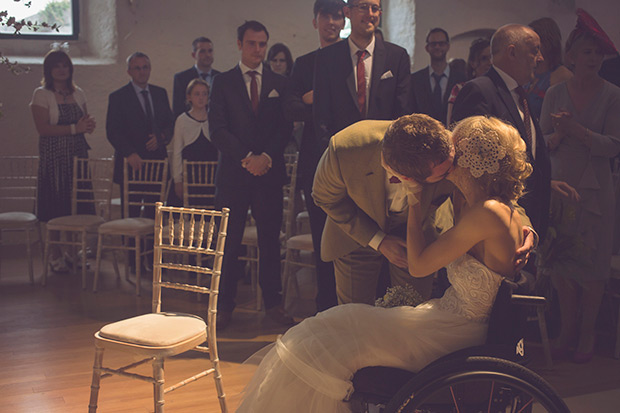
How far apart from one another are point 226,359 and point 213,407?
2.00 feet

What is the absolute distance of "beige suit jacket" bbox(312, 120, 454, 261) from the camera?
2.26 meters

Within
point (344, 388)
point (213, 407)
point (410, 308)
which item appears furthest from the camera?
point (213, 407)

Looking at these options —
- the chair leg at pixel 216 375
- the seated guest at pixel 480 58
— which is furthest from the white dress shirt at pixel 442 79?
the chair leg at pixel 216 375

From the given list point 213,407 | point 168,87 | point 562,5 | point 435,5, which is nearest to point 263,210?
point 213,407

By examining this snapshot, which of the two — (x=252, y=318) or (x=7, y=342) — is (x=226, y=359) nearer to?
(x=252, y=318)

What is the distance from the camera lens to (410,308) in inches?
82.5

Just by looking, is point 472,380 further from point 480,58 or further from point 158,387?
point 480,58

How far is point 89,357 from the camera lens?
3.70 meters

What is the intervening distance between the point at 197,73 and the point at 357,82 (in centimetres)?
Result: 289

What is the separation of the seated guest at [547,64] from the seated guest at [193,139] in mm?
2443

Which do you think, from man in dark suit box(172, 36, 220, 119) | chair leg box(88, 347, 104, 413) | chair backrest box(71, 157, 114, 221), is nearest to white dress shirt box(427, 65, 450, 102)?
man in dark suit box(172, 36, 220, 119)

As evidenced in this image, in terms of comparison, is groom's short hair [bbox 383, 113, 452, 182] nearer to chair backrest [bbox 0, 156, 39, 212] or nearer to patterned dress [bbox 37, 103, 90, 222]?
patterned dress [bbox 37, 103, 90, 222]

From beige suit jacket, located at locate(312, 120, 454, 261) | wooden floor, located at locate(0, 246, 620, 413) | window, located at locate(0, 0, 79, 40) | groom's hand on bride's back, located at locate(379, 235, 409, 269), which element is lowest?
wooden floor, located at locate(0, 246, 620, 413)

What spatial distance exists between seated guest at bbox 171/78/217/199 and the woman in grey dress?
103 inches
